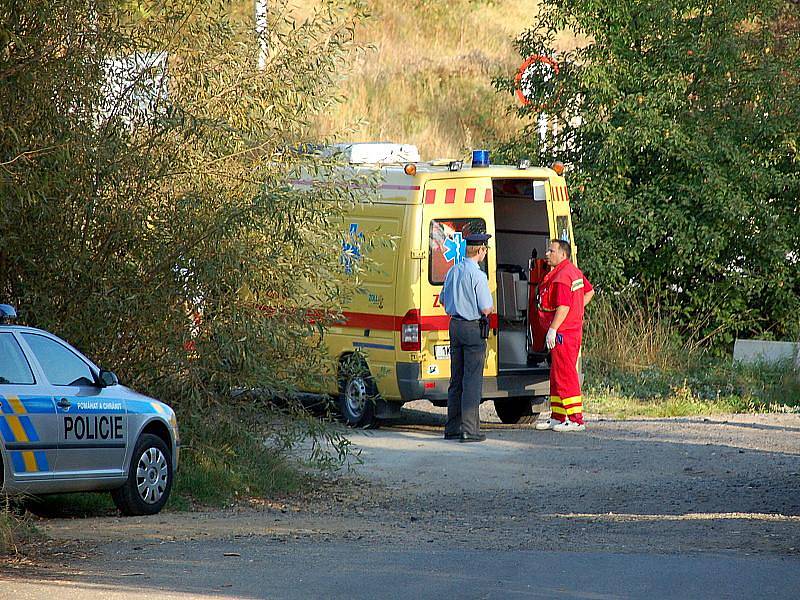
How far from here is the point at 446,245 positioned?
14.0 m

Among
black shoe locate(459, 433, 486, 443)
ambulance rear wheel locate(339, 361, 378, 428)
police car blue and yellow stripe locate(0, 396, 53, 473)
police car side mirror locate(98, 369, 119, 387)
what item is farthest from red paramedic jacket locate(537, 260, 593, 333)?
police car blue and yellow stripe locate(0, 396, 53, 473)

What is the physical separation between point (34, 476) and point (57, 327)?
6.72 feet

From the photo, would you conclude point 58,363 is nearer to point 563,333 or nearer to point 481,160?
point 481,160

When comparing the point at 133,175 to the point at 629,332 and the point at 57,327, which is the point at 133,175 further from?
the point at 629,332

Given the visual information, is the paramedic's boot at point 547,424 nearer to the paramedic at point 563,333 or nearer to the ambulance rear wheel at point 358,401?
the paramedic at point 563,333

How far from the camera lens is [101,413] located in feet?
31.7

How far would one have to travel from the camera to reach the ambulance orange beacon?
13781 millimetres

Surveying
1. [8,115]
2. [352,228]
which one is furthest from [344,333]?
[8,115]

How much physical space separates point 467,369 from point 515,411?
227 cm

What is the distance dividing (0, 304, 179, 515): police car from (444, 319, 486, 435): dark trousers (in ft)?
12.7

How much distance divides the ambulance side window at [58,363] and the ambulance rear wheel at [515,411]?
675 centimetres

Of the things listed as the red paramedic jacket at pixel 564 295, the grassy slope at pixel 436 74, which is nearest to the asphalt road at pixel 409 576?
the red paramedic jacket at pixel 564 295

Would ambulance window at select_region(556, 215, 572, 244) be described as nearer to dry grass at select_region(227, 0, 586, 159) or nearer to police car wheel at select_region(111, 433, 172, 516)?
police car wheel at select_region(111, 433, 172, 516)

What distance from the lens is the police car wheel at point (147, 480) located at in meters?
9.92
